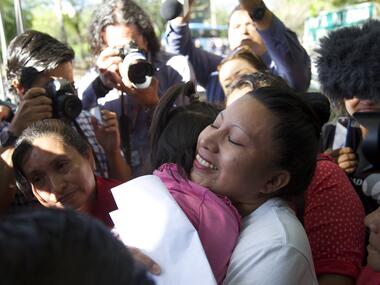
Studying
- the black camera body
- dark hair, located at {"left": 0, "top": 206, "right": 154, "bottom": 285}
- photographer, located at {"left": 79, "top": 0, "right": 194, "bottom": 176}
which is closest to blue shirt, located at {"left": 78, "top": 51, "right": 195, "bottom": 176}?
photographer, located at {"left": 79, "top": 0, "right": 194, "bottom": 176}

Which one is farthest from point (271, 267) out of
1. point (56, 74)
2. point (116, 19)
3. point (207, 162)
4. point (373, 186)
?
point (116, 19)

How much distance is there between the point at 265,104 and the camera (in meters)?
1.00

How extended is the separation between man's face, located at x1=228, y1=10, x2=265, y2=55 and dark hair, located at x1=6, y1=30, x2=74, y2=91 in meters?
0.96

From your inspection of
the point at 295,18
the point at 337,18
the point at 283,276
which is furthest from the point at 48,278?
the point at 295,18

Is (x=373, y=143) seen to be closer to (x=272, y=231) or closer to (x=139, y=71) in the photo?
(x=272, y=231)

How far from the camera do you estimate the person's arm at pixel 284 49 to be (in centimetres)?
189

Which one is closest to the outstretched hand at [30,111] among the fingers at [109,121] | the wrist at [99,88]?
the fingers at [109,121]

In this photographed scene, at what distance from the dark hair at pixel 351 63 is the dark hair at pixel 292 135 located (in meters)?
0.37

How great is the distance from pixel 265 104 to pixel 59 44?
106 centimetres

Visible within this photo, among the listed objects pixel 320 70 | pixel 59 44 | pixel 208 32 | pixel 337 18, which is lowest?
pixel 208 32

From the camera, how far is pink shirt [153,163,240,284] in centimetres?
86

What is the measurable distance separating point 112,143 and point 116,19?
60 cm

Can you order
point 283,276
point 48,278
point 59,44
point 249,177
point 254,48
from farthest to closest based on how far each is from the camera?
point 254,48
point 59,44
point 249,177
point 283,276
point 48,278

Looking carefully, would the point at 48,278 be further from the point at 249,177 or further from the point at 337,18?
the point at 337,18
